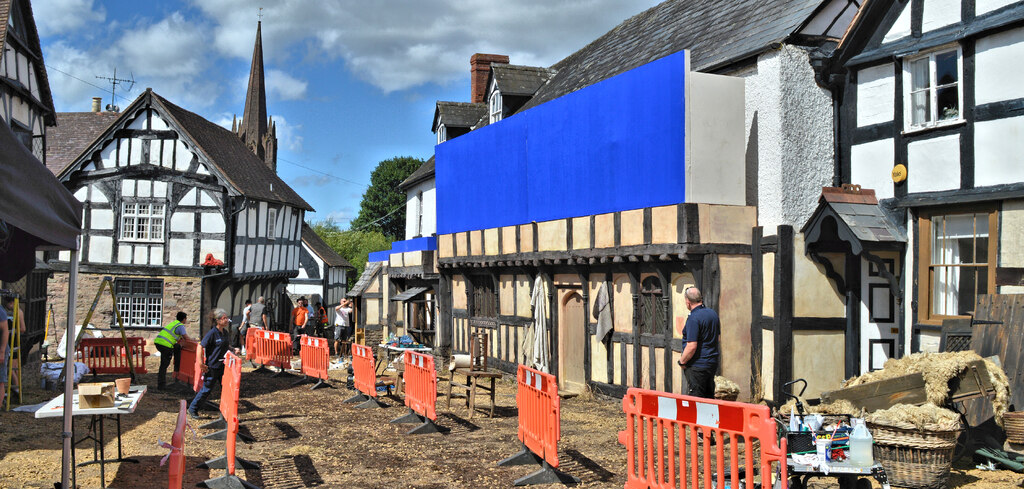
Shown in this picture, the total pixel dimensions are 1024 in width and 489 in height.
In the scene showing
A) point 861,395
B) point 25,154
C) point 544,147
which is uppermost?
point 544,147

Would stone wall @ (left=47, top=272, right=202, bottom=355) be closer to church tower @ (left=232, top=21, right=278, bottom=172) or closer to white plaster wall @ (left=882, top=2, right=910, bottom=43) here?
white plaster wall @ (left=882, top=2, right=910, bottom=43)

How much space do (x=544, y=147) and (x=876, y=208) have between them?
7227 millimetres

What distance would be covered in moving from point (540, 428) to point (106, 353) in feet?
44.4

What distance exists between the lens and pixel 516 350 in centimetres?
1861

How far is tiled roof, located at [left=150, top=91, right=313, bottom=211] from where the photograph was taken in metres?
28.1

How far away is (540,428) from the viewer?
878 cm

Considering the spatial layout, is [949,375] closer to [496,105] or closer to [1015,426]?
[1015,426]

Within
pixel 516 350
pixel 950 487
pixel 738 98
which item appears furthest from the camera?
pixel 516 350

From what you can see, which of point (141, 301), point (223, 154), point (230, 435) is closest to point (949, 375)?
point (230, 435)

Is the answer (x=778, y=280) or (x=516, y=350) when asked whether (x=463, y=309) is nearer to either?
(x=516, y=350)

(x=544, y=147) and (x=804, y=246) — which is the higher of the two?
(x=544, y=147)

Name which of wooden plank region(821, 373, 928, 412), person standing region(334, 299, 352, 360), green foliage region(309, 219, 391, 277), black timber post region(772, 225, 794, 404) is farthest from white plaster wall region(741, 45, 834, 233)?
green foliage region(309, 219, 391, 277)

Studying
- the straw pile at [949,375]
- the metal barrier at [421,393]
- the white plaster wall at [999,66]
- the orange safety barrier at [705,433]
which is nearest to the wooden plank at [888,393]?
the straw pile at [949,375]

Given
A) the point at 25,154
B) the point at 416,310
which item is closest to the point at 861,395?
the point at 25,154
